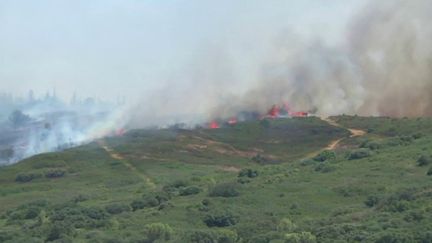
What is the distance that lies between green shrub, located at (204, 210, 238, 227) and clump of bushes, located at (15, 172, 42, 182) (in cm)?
4871

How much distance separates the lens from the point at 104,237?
204ft

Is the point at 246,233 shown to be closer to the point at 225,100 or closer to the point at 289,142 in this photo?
the point at 289,142


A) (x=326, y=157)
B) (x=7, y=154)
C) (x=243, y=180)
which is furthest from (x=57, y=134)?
(x=243, y=180)

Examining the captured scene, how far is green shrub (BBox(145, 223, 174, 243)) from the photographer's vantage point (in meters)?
61.2

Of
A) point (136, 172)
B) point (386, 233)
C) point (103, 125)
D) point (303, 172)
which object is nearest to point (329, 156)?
point (303, 172)

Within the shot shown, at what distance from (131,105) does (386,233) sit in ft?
408

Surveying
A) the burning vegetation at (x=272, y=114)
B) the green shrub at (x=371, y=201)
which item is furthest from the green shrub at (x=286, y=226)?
the burning vegetation at (x=272, y=114)

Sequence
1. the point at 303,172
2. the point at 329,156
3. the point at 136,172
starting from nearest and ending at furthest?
the point at 303,172 < the point at 329,156 < the point at 136,172

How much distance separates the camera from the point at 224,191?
256 ft

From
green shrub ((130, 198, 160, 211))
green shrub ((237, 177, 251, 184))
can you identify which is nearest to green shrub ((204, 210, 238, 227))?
green shrub ((130, 198, 160, 211))

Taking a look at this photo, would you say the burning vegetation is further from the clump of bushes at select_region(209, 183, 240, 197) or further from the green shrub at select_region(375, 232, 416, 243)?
the green shrub at select_region(375, 232, 416, 243)

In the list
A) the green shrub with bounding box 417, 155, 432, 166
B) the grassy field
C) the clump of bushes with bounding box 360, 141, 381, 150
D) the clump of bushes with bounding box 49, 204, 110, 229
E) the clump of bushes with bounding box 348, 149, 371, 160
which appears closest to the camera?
the grassy field

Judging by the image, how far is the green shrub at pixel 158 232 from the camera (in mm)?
61203

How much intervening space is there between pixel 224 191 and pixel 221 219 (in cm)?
1115
